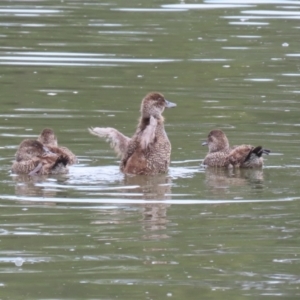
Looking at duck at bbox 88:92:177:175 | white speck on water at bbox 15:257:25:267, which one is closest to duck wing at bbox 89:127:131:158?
duck at bbox 88:92:177:175

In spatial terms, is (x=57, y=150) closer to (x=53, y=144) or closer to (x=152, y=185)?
(x=53, y=144)

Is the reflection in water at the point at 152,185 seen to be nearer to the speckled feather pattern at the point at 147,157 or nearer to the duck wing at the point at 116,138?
the speckled feather pattern at the point at 147,157

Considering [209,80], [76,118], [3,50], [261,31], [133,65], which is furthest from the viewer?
[261,31]

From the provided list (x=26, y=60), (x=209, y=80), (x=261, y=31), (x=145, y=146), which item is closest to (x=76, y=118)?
(x=145, y=146)

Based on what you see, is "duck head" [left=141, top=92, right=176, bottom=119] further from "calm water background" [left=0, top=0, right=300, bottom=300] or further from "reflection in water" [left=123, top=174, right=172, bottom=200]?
"reflection in water" [left=123, top=174, right=172, bottom=200]

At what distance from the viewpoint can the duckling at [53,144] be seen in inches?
513

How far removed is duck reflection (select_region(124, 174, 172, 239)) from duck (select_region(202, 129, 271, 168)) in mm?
817

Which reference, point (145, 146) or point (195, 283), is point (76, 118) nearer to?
point (145, 146)

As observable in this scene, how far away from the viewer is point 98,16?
1011 inches

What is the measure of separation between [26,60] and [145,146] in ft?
24.3

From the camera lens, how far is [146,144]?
518 inches

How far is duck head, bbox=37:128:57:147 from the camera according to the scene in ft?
44.2

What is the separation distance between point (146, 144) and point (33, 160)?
126 cm

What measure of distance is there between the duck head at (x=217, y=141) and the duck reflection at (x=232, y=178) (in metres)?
0.36
